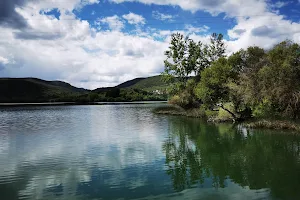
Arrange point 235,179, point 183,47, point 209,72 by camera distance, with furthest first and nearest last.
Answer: point 183,47 → point 209,72 → point 235,179

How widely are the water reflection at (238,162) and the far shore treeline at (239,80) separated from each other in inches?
249

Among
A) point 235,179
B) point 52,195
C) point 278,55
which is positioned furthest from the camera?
point 278,55

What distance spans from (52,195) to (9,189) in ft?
9.02

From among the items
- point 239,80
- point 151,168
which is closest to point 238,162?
point 151,168

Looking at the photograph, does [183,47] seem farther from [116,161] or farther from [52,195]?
[52,195]

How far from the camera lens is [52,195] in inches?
517

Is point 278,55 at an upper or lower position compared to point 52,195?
upper

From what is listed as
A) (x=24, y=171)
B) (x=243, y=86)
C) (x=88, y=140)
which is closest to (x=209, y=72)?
(x=243, y=86)

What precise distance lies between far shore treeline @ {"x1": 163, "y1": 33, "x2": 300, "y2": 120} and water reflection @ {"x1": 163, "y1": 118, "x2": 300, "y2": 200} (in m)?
6.33

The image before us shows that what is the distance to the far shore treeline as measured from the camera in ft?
108

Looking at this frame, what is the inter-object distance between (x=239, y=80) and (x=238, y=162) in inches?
1051

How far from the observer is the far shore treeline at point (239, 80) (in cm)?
3297

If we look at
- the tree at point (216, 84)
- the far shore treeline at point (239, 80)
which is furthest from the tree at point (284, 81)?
the tree at point (216, 84)

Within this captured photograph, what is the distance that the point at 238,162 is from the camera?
760 inches
